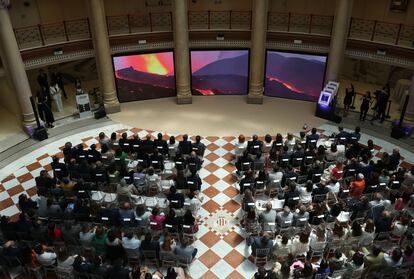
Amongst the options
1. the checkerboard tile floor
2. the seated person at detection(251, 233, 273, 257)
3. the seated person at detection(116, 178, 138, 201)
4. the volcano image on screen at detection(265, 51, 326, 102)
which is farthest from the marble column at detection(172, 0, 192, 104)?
the seated person at detection(251, 233, 273, 257)

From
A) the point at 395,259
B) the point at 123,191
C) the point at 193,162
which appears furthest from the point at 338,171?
the point at 123,191

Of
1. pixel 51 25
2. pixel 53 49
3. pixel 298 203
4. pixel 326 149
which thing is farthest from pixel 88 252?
pixel 51 25

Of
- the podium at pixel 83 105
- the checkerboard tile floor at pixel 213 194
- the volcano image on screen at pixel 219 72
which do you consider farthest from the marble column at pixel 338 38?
the podium at pixel 83 105

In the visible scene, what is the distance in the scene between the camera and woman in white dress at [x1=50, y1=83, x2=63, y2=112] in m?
19.6

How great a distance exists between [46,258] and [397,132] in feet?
48.2

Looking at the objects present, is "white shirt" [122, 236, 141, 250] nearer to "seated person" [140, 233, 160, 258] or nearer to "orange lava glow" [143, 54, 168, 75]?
"seated person" [140, 233, 160, 258]

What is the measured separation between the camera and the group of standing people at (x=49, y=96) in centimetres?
1838

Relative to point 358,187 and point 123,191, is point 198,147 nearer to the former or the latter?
point 123,191

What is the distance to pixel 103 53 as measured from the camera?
1892 cm

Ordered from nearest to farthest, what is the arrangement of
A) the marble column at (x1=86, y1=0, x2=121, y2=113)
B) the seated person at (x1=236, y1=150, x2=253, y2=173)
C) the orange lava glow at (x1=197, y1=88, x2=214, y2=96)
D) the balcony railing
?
the seated person at (x1=236, y1=150, x2=253, y2=173) → the marble column at (x1=86, y1=0, x2=121, y2=113) → the balcony railing → the orange lava glow at (x1=197, y1=88, x2=214, y2=96)

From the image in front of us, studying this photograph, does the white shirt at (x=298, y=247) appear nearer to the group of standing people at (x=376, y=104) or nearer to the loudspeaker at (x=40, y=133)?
the group of standing people at (x=376, y=104)

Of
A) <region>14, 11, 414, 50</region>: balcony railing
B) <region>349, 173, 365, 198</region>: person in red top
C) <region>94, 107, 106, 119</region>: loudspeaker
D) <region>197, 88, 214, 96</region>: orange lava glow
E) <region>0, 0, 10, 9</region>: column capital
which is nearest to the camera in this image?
<region>349, 173, 365, 198</region>: person in red top

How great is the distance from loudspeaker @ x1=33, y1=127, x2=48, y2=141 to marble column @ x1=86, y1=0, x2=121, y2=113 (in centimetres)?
327

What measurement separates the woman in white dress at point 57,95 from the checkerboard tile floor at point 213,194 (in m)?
2.59
